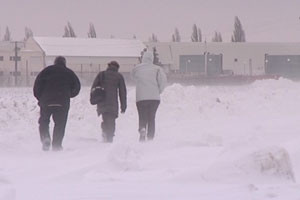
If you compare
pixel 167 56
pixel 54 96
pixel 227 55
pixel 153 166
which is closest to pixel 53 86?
pixel 54 96

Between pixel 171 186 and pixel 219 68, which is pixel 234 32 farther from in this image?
pixel 171 186

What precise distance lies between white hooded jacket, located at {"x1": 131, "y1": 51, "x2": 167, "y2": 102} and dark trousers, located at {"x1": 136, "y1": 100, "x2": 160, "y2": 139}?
3.7 inches

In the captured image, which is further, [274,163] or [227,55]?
[227,55]

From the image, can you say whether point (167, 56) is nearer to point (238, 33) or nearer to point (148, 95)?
point (238, 33)

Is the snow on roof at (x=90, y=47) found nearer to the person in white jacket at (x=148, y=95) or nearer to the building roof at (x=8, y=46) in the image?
the building roof at (x=8, y=46)

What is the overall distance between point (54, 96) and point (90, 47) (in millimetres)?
73029

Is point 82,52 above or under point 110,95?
above

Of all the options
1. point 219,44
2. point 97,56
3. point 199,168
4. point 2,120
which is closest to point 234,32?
point 219,44

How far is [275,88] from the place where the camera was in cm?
2653

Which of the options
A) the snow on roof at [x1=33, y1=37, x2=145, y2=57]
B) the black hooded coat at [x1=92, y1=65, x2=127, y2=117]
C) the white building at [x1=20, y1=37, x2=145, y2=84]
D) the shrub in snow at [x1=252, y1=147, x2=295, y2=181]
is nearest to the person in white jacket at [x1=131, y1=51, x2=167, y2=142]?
the black hooded coat at [x1=92, y1=65, x2=127, y2=117]

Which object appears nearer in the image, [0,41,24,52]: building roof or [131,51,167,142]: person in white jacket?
[131,51,167,142]: person in white jacket

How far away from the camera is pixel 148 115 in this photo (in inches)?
490

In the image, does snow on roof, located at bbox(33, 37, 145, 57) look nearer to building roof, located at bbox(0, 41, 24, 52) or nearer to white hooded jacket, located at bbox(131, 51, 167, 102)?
building roof, located at bbox(0, 41, 24, 52)

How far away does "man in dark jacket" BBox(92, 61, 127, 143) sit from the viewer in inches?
499
